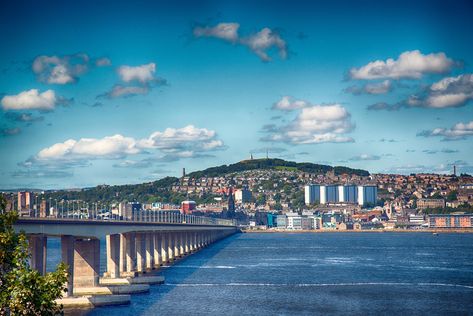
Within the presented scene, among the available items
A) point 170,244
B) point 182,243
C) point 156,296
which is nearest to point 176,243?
point 182,243

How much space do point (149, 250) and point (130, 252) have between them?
15630 millimetres

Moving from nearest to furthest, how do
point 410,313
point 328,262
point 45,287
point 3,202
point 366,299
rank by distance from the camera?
1. point 45,287
2. point 3,202
3. point 410,313
4. point 366,299
5. point 328,262

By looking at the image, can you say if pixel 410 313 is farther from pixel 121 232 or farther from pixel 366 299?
pixel 121 232

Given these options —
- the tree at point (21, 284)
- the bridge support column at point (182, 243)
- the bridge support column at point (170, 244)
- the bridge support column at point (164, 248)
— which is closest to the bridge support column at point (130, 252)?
the bridge support column at point (164, 248)

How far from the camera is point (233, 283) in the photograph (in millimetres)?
93938

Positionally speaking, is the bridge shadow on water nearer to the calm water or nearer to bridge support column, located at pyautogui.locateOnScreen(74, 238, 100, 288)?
the calm water

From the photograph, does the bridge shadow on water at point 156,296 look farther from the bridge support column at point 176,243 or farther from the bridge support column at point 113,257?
the bridge support column at point 176,243

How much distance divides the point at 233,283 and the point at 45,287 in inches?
2318

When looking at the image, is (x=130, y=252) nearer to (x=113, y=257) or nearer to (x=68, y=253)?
(x=113, y=257)

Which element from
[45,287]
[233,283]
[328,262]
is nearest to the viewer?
[45,287]

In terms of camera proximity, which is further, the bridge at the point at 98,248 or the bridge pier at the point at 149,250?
the bridge pier at the point at 149,250

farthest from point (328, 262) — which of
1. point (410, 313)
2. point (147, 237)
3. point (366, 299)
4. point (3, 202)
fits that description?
point (3, 202)

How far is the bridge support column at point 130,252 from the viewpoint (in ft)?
318

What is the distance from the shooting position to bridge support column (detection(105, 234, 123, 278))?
292ft
